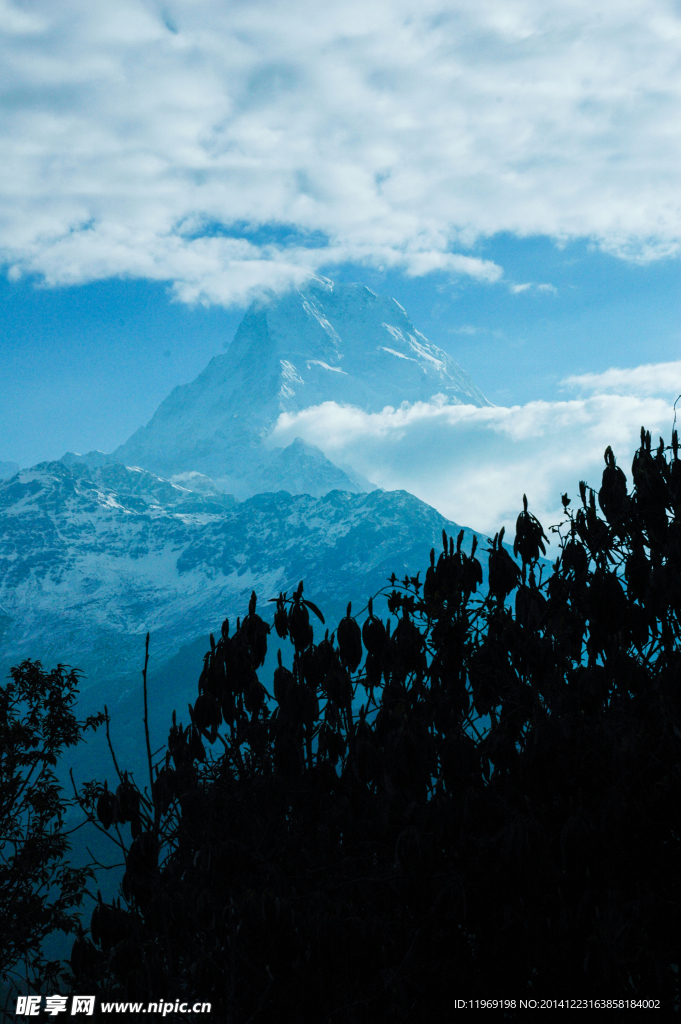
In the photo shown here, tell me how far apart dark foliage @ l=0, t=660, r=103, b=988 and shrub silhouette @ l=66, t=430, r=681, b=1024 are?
5.09m

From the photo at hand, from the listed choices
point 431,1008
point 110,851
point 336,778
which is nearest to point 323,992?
point 431,1008

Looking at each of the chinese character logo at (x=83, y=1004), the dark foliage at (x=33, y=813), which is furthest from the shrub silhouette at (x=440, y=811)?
the dark foliage at (x=33, y=813)

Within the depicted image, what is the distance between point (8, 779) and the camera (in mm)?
11820

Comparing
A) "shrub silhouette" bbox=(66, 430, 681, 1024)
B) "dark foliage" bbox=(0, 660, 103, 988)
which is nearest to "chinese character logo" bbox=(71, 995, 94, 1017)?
"shrub silhouette" bbox=(66, 430, 681, 1024)

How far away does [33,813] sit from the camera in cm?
1299

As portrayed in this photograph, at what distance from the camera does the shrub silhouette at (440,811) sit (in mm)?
5488

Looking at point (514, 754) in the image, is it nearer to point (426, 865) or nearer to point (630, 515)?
point (426, 865)

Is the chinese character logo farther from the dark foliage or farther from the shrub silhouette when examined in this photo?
the dark foliage

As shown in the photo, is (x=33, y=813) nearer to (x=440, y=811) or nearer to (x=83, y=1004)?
(x=83, y=1004)

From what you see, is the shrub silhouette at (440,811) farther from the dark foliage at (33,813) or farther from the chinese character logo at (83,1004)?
the dark foliage at (33,813)

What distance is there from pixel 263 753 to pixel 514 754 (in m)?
2.27

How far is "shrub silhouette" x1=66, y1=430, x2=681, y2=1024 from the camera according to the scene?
18.0 ft

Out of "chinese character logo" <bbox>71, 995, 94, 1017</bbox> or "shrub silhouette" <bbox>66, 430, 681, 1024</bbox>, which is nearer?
"shrub silhouette" <bbox>66, 430, 681, 1024</bbox>

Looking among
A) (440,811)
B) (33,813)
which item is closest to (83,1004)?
(440,811)
